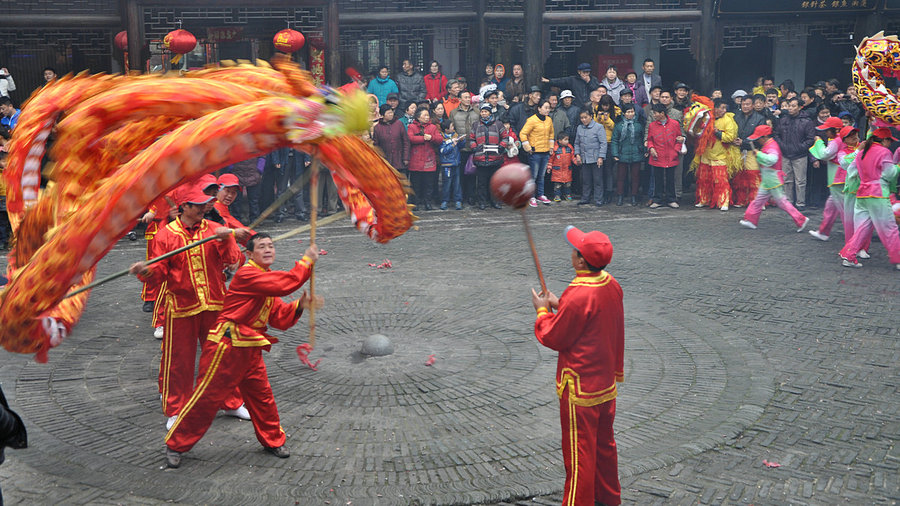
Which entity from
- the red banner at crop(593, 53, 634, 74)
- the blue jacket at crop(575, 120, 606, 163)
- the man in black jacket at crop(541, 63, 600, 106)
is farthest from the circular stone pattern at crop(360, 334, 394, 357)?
the red banner at crop(593, 53, 634, 74)

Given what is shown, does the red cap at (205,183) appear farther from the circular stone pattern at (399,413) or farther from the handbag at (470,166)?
the handbag at (470,166)

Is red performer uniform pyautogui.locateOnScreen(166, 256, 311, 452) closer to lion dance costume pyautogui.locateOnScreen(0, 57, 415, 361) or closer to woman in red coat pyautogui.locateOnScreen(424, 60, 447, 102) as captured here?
lion dance costume pyautogui.locateOnScreen(0, 57, 415, 361)

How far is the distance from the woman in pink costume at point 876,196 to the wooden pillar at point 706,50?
6.87m

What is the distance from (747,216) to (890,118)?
353 centimetres

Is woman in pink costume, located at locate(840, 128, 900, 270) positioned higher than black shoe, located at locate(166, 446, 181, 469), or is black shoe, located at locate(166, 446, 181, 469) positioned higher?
woman in pink costume, located at locate(840, 128, 900, 270)

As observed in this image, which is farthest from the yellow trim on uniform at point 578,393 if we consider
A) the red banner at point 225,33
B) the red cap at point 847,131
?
the red banner at point 225,33

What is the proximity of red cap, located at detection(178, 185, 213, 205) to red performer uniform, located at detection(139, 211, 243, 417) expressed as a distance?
1.11 feet

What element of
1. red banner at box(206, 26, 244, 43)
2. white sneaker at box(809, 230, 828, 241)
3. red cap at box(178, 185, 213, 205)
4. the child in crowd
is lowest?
white sneaker at box(809, 230, 828, 241)

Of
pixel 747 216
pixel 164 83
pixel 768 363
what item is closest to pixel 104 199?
pixel 164 83

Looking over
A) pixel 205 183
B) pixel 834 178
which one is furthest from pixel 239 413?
pixel 834 178

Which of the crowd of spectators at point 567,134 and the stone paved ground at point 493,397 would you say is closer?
the stone paved ground at point 493,397

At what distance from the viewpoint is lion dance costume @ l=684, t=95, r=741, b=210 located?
15922 millimetres

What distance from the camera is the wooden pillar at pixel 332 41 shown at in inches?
629

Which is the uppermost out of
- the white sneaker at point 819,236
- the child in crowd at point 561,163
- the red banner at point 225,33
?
the red banner at point 225,33
